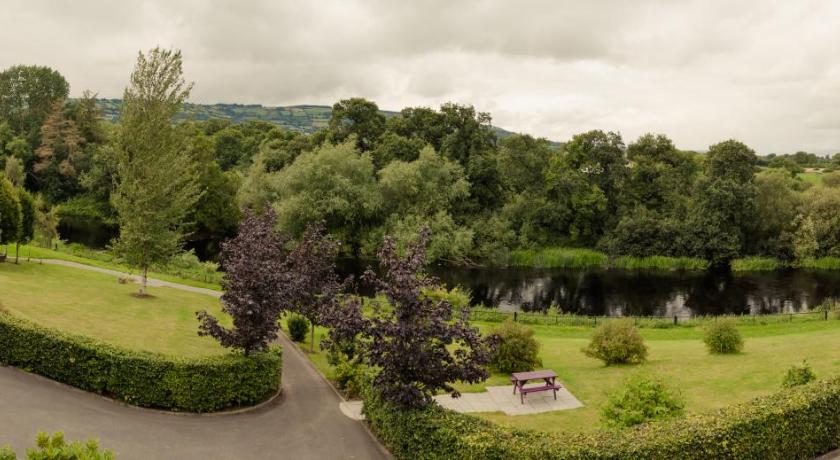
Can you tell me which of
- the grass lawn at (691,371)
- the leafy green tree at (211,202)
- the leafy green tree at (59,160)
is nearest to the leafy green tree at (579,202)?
the grass lawn at (691,371)

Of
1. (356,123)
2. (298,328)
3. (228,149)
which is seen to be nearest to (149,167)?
(298,328)

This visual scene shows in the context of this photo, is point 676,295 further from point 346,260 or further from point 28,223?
point 28,223

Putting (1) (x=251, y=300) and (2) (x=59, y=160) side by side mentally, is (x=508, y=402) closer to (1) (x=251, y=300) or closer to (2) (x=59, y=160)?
(1) (x=251, y=300)

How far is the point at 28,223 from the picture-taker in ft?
109

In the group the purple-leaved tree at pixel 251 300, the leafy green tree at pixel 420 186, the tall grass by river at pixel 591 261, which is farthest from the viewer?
the tall grass by river at pixel 591 261

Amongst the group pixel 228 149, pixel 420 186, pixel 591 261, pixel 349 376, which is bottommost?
pixel 349 376

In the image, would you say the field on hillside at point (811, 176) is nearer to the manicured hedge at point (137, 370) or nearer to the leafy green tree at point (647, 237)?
the leafy green tree at point (647, 237)

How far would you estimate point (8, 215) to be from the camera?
102ft

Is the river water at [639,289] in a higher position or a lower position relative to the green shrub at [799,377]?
lower

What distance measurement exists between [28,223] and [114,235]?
121 feet

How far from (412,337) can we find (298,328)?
13.6m

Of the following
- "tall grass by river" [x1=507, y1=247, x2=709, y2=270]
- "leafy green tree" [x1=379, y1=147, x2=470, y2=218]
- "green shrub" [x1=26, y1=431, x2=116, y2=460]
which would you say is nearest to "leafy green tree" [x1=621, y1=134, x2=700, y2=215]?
"tall grass by river" [x1=507, y1=247, x2=709, y2=270]

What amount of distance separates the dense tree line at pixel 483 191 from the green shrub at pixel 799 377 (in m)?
38.2

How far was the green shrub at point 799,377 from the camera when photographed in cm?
1565
